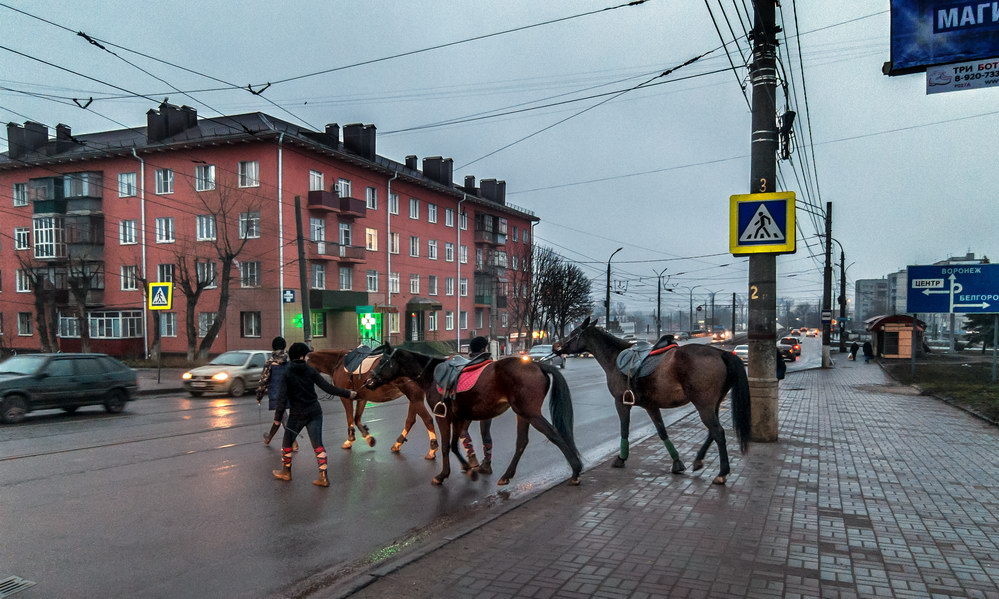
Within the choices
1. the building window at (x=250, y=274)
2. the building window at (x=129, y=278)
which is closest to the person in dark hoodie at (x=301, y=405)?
the building window at (x=250, y=274)

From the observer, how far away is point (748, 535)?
18.6 ft

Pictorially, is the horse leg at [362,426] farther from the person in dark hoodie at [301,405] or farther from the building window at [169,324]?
the building window at [169,324]

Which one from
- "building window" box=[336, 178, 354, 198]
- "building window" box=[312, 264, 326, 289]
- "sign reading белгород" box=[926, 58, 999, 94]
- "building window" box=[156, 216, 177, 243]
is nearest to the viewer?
"sign reading белгород" box=[926, 58, 999, 94]

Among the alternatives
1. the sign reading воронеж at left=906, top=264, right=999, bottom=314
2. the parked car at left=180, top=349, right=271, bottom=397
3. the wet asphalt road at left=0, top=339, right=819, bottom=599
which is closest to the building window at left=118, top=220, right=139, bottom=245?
the parked car at left=180, top=349, right=271, bottom=397

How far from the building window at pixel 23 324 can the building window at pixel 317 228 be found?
71.6ft

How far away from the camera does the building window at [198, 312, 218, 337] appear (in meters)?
37.3

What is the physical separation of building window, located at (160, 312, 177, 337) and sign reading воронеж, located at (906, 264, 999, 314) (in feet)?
128

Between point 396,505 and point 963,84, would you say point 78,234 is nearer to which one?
point 396,505

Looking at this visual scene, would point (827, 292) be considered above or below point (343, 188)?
below

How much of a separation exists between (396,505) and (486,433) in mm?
2027

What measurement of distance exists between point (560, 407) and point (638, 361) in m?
1.53

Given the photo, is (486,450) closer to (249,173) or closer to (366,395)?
(366,395)

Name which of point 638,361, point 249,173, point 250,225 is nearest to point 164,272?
point 250,225

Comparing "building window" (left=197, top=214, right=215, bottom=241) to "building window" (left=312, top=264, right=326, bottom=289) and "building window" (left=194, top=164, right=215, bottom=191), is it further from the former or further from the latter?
"building window" (left=312, top=264, right=326, bottom=289)
